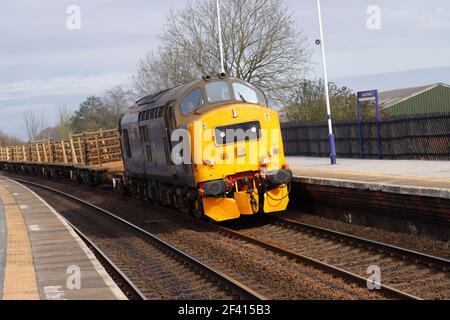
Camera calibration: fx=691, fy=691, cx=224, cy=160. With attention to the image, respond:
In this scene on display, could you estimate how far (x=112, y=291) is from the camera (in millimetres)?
9594

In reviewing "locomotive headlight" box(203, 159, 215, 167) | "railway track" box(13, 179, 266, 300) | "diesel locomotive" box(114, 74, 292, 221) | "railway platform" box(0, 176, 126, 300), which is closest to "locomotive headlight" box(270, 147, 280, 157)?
"diesel locomotive" box(114, 74, 292, 221)

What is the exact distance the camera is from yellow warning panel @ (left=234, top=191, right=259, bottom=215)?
15117 mm

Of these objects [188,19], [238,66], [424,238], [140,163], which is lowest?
[424,238]

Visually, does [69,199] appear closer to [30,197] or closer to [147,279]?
[30,197]

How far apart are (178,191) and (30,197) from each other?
42.6 feet

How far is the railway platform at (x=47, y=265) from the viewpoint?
31.3ft

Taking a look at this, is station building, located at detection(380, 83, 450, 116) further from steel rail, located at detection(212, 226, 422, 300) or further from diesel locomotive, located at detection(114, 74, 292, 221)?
steel rail, located at detection(212, 226, 422, 300)

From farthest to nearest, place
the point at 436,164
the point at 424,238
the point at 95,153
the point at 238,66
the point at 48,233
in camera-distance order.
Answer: the point at 238,66, the point at 95,153, the point at 436,164, the point at 48,233, the point at 424,238

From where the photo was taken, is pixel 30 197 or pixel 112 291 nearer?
pixel 112 291

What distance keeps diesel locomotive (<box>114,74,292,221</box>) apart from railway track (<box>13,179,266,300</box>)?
5.18 ft

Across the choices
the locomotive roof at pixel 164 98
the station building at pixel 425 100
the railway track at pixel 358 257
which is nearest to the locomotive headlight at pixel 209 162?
the railway track at pixel 358 257

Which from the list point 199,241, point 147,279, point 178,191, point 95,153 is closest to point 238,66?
point 95,153

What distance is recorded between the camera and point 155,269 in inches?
485

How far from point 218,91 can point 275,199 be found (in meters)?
2.82
